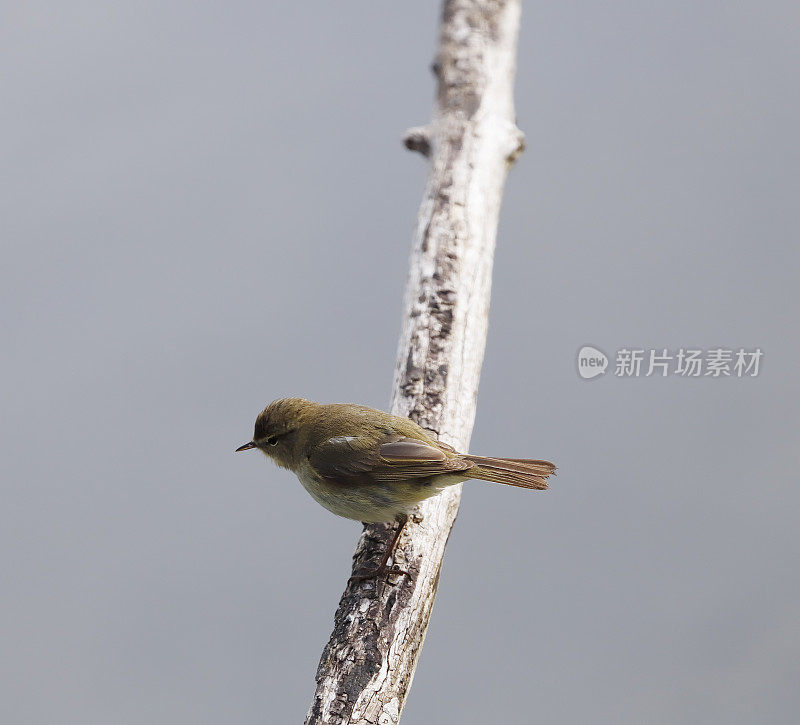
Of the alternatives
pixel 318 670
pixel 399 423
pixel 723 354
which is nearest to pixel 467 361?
pixel 399 423

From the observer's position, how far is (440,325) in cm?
393

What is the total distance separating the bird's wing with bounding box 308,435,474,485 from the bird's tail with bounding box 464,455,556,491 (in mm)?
67

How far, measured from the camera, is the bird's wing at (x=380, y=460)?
3.02m

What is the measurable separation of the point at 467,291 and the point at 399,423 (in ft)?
3.67

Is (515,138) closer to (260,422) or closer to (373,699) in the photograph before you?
(260,422)

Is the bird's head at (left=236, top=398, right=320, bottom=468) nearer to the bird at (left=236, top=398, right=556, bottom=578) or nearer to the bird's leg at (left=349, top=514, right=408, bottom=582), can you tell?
the bird at (left=236, top=398, right=556, bottom=578)

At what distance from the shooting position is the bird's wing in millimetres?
3018

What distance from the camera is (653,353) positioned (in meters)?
4.06

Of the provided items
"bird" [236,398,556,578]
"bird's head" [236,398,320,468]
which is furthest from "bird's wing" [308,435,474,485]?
"bird's head" [236,398,320,468]

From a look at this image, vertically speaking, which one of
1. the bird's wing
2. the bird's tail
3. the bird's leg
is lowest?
the bird's leg

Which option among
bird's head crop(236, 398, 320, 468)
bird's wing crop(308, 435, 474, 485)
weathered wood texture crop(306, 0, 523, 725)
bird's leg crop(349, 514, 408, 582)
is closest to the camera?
weathered wood texture crop(306, 0, 523, 725)

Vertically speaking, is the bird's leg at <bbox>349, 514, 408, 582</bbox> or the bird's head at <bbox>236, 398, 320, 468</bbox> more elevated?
the bird's head at <bbox>236, 398, 320, 468</bbox>

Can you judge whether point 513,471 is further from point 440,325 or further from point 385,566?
point 440,325

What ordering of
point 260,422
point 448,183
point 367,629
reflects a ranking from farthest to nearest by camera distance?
point 448,183 → point 260,422 → point 367,629
